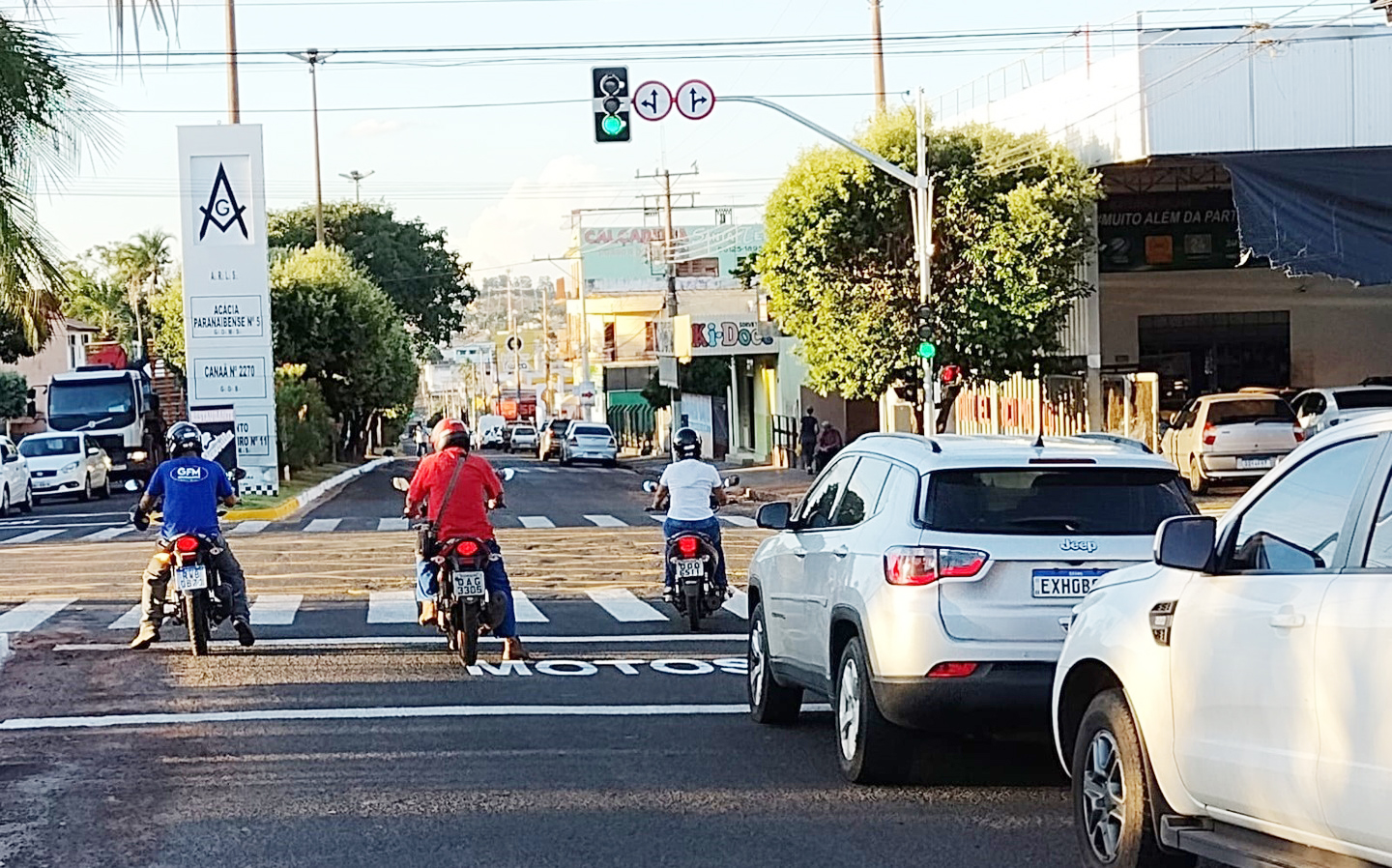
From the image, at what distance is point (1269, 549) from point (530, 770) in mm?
4598

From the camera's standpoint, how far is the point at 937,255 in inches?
1449

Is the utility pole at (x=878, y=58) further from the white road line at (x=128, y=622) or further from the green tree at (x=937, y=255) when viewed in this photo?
the white road line at (x=128, y=622)

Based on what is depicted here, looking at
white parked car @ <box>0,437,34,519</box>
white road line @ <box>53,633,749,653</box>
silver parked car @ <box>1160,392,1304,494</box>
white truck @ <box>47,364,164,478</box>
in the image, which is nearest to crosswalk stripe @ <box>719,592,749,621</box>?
white road line @ <box>53,633,749,653</box>

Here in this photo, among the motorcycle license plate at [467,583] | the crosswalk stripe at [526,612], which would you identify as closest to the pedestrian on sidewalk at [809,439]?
the crosswalk stripe at [526,612]

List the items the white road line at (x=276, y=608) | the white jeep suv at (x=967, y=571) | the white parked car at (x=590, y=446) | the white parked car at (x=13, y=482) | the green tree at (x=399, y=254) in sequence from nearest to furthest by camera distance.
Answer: the white jeep suv at (x=967, y=571)
the white road line at (x=276, y=608)
the white parked car at (x=13, y=482)
the white parked car at (x=590, y=446)
the green tree at (x=399, y=254)

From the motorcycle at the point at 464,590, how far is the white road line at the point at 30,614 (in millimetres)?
4713

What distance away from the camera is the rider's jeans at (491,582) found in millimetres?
13219

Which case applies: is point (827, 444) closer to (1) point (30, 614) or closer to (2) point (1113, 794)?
(1) point (30, 614)

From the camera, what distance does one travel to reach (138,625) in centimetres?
1638

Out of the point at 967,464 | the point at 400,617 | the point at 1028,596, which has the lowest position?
the point at 400,617

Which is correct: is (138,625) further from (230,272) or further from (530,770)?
(230,272)

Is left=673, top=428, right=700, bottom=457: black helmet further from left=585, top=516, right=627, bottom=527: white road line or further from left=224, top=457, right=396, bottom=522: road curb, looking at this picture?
left=224, top=457, right=396, bottom=522: road curb

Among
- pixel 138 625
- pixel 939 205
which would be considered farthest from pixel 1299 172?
pixel 138 625

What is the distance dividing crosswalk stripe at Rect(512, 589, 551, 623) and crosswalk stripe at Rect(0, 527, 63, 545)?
12.6 m
